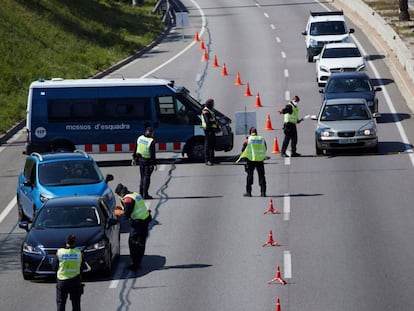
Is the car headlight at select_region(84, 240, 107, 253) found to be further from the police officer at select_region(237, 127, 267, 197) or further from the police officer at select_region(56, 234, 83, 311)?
the police officer at select_region(237, 127, 267, 197)

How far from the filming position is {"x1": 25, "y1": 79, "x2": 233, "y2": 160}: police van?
112ft

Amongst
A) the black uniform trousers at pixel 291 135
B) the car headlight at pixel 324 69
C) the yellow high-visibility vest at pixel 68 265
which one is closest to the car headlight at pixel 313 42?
the car headlight at pixel 324 69

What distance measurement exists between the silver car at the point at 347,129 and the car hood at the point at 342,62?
9.74m

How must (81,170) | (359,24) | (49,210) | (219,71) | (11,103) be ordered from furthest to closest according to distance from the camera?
(359,24) < (219,71) < (11,103) < (81,170) < (49,210)

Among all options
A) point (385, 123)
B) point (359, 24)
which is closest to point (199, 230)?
point (385, 123)

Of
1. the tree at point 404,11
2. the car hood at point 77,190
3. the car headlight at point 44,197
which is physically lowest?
the car headlight at point 44,197

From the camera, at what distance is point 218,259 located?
77.9 feet

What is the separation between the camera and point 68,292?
1948 centimetres

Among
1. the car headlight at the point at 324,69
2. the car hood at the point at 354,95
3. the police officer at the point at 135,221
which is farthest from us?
the car headlight at the point at 324,69

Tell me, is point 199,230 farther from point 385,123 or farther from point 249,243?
point 385,123

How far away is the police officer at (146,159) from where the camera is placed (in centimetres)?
2920

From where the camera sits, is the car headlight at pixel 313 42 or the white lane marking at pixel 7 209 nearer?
the white lane marking at pixel 7 209

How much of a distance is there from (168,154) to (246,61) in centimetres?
1757

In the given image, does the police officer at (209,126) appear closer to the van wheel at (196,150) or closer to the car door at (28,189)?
the van wheel at (196,150)
